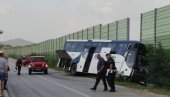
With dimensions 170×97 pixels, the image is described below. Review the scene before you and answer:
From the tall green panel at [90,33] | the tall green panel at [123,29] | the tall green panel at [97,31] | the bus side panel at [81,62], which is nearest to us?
the tall green panel at [123,29]

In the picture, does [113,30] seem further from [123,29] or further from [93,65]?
[93,65]

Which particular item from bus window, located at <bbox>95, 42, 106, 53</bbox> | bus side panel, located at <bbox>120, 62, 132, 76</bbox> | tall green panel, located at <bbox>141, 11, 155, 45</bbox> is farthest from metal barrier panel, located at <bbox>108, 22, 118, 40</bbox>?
bus side panel, located at <bbox>120, 62, 132, 76</bbox>

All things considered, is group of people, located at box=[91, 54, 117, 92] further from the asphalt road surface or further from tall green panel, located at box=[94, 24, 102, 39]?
tall green panel, located at box=[94, 24, 102, 39]

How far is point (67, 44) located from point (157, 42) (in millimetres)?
16009

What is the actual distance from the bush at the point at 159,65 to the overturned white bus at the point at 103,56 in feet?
8.78

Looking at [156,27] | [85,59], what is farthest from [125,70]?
[85,59]

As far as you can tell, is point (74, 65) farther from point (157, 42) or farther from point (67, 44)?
point (157, 42)

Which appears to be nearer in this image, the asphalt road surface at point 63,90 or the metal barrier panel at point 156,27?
the asphalt road surface at point 63,90

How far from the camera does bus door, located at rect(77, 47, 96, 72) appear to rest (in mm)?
44509

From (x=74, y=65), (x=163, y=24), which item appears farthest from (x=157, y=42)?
(x=74, y=65)

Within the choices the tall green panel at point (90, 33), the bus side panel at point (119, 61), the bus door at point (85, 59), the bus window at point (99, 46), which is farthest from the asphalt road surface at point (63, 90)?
the tall green panel at point (90, 33)

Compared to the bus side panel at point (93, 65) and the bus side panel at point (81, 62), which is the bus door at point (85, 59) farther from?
the bus side panel at point (93, 65)

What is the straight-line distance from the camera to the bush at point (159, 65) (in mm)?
32219

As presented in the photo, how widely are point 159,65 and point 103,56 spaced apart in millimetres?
9983
